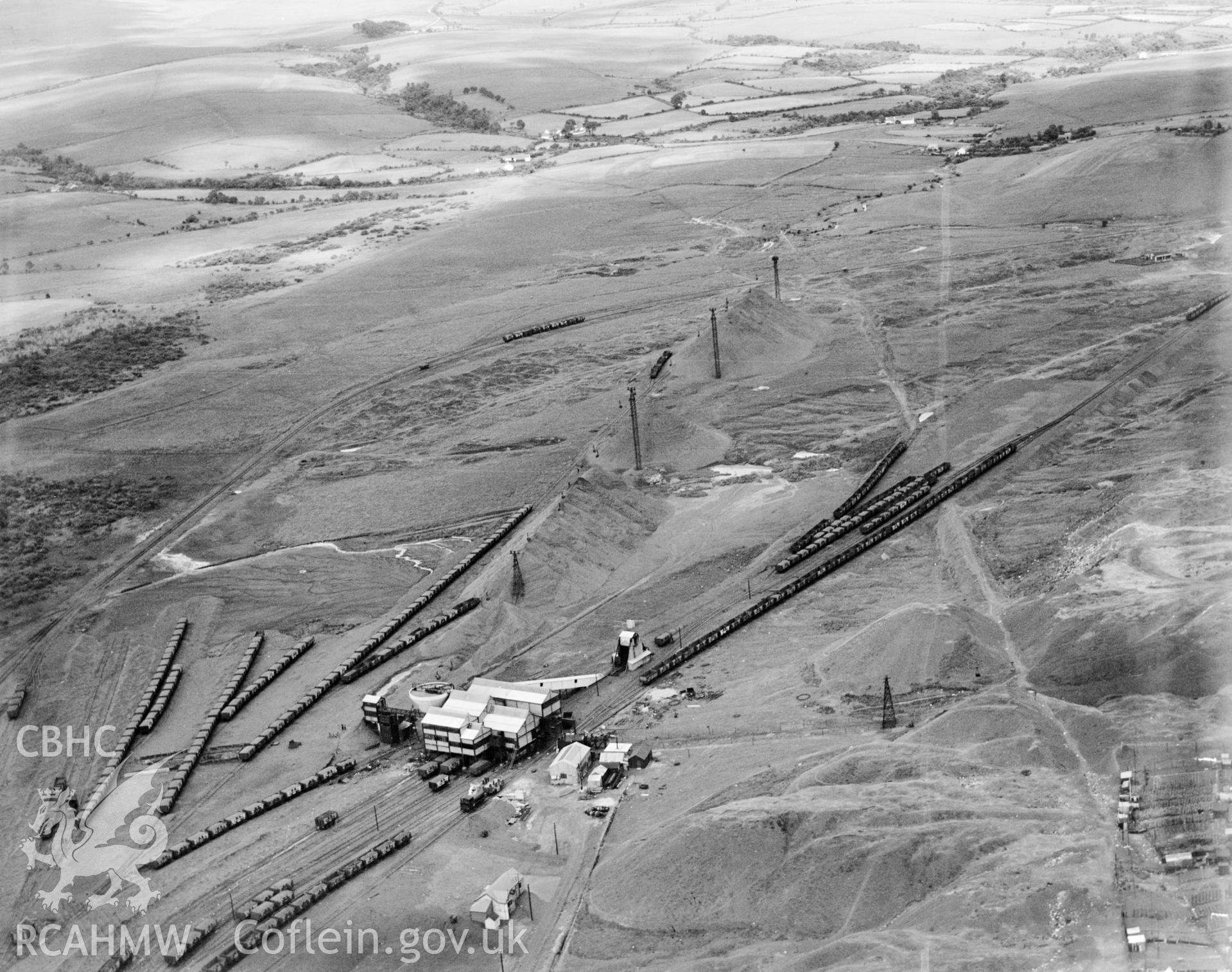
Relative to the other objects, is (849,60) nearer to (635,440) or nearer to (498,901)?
(635,440)

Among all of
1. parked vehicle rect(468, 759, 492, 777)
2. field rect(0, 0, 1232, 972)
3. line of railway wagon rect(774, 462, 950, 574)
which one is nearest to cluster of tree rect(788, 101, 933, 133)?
field rect(0, 0, 1232, 972)

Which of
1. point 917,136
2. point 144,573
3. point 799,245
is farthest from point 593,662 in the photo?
point 917,136

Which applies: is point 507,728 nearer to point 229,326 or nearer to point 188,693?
point 188,693

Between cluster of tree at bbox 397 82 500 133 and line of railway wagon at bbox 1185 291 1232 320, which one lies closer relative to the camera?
line of railway wagon at bbox 1185 291 1232 320

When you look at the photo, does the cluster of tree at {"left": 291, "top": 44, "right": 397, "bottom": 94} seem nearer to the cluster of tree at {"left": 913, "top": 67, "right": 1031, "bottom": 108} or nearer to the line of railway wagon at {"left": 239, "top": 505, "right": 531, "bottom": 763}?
the cluster of tree at {"left": 913, "top": 67, "right": 1031, "bottom": 108}

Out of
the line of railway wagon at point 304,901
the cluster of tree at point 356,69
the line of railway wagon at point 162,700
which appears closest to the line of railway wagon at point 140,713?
the line of railway wagon at point 162,700

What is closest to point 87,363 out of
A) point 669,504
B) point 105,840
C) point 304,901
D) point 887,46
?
point 669,504

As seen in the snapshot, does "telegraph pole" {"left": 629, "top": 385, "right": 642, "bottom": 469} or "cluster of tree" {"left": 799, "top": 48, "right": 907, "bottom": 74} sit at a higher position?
"cluster of tree" {"left": 799, "top": 48, "right": 907, "bottom": 74}
